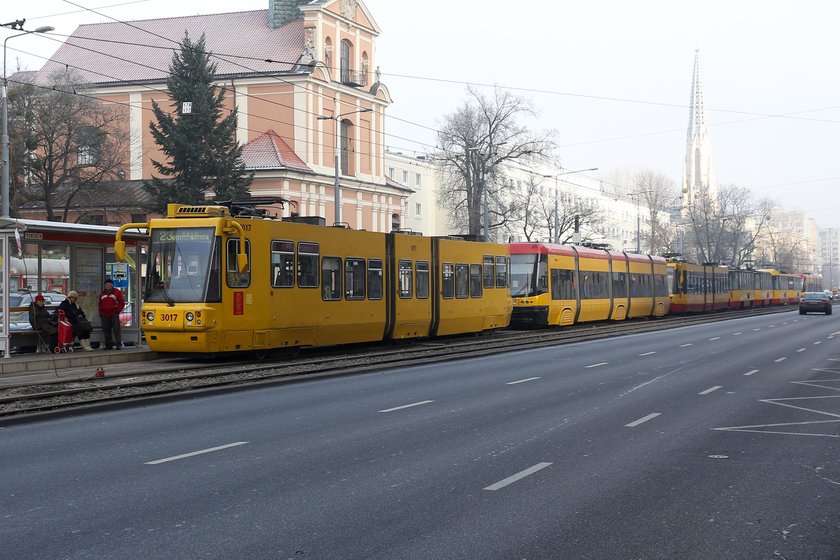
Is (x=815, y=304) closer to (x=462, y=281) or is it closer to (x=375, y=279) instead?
(x=462, y=281)

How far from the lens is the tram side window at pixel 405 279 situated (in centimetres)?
2809

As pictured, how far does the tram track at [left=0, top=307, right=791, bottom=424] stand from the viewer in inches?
575

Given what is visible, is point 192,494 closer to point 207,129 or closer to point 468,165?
Result: point 207,129

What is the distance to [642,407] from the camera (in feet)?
46.5

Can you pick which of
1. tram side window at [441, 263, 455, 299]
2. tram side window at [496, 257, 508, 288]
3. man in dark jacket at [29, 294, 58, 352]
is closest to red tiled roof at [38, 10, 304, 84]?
tram side window at [496, 257, 508, 288]

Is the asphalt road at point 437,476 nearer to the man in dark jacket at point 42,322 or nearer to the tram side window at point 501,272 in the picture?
the man in dark jacket at point 42,322

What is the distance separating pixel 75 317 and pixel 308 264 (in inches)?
211

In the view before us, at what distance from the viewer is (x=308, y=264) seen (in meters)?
23.8

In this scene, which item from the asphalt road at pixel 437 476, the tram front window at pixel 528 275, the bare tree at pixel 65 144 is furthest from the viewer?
the bare tree at pixel 65 144

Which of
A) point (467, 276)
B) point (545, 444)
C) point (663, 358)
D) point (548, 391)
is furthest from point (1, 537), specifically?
point (467, 276)

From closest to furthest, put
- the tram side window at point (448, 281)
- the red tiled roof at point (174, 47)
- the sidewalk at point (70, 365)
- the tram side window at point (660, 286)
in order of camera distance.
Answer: the sidewalk at point (70, 365) → the tram side window at point (448, 281) → the tram side window at point (660, 286) → the red tiled roof at point (174, 47)

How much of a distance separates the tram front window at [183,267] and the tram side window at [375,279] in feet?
20.4

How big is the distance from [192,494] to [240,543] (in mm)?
1654

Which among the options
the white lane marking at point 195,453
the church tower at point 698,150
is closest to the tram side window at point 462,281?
the white lane marking at point 195,453
